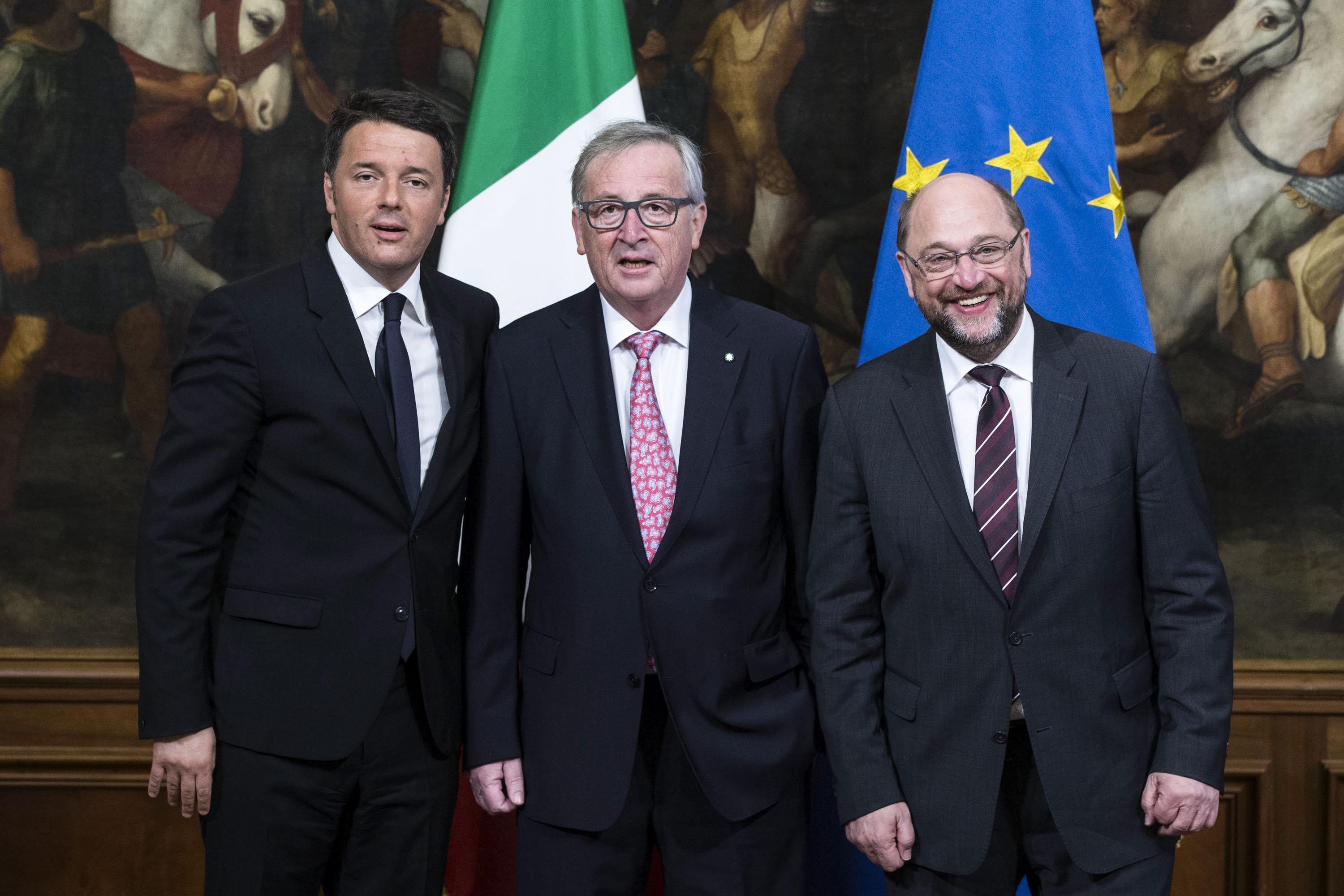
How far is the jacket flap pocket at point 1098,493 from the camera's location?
1.81m

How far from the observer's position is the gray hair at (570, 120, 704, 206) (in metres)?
2.06

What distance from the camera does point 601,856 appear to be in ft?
6.42

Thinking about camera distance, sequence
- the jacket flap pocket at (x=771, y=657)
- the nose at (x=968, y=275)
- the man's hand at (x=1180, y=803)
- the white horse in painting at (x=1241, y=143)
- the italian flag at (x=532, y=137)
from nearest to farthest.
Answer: the man's hand at (x=1180, y=803)
the nose at (x=968, y=275)
the jacket flap pocket at (x=771, y=657)
the italian flag at (x=532, y=137)
the white horse in painting at (x=1241, y=143)

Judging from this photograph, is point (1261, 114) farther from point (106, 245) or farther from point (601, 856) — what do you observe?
point (106, 245)

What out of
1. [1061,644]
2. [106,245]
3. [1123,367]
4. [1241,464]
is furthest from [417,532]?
[1241,464]

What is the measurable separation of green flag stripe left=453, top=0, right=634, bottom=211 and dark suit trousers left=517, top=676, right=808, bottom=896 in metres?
1.48

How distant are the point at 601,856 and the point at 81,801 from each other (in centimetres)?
214

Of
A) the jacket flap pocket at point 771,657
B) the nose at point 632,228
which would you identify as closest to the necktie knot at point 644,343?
the nose at point 632,228

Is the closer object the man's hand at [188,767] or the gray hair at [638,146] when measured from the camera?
the man's hand at [188,767]

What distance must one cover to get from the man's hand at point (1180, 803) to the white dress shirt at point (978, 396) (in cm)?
54

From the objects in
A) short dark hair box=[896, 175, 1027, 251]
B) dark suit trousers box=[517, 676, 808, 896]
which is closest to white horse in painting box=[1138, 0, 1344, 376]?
short dark hair box=[896, 175, 1027, 251]

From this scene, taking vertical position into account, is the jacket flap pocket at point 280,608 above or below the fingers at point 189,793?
above

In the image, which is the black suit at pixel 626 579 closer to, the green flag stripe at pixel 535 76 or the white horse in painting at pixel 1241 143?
the green flag stripe at pixel 535 76

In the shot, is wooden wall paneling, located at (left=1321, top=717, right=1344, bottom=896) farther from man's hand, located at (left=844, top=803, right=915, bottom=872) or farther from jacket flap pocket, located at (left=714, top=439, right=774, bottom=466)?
jacket flap pocket, located at (left=714, top=439, right=774, bottom=466)
